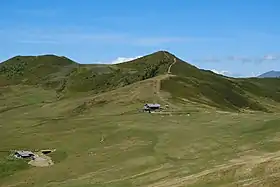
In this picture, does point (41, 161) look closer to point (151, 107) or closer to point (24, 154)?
point (24, 154)

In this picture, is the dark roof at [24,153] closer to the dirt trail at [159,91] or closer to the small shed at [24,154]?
the small shed at [24,154]

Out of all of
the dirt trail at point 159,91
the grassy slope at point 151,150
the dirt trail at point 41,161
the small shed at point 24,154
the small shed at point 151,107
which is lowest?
the dirt trail at point 41,161

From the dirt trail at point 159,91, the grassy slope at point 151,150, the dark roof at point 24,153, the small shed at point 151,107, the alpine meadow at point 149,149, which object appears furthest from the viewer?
the dirt trail at point 159,91

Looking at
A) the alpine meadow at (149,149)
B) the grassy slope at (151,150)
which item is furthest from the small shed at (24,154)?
the grassy slope at (151,150)

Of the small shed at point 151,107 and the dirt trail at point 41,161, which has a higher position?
the small shed at point 151,107

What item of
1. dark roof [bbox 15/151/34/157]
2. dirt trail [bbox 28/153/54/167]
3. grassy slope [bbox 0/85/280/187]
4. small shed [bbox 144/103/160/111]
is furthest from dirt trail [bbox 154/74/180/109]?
dark roof [bbox 15/151/34/157]

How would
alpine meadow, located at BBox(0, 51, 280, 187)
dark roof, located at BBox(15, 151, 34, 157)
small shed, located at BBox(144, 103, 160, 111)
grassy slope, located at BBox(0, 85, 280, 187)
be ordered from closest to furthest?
alpine meadow, located at BBox(0, 51, 280, 187) → grassy slope, located at BBox(0, 85, 280, 187) → dark roof, located at BBox(15, 151, 34, 157) → small shed, located at BBox(144, 103, 160, 111)

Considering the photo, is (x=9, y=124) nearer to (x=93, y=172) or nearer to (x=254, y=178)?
(x=93, y=172)

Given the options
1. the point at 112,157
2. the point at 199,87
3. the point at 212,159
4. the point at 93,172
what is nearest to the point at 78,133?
the point at 112,157

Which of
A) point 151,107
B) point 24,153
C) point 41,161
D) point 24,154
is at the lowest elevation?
point 41,161

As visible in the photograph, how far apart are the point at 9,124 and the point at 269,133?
7904 centimetres

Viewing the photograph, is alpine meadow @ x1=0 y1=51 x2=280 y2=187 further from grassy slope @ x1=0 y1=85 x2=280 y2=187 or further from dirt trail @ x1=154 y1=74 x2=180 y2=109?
dirt trail @ x1=154 y1=74 x2=180 y2=109

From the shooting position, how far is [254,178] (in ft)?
177

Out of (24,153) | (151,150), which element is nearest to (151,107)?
(24,153)
